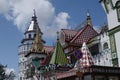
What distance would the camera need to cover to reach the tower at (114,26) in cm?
3005

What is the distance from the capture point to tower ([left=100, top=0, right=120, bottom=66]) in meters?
30.0

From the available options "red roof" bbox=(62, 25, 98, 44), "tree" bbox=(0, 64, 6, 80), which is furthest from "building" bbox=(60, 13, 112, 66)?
"tree" bbox=(0, 64, 6, 80)

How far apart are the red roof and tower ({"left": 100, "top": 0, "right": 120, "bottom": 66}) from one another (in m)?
16.1

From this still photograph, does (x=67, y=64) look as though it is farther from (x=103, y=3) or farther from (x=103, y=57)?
(x=103, y=3)

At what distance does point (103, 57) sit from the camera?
118 ft

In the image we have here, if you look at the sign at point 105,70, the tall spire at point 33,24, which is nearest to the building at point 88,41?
the sign at point 105,70

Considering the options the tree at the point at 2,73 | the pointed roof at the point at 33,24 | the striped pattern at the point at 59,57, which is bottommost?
the tree at the point at 2,73

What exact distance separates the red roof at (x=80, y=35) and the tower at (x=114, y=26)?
1612 centimetres

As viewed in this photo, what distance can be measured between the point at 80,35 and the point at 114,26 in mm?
18400

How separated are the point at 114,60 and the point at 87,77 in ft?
23.7

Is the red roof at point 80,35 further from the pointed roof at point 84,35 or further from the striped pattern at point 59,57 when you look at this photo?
the striped pattern at point 59,57

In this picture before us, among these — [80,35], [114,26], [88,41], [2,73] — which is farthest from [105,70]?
[2,73]

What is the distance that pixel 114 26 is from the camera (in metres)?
30.7

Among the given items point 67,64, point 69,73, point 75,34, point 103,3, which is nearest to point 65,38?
point 75,34
